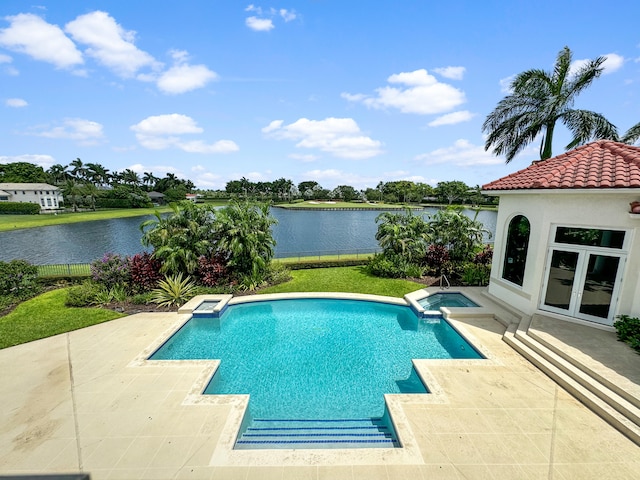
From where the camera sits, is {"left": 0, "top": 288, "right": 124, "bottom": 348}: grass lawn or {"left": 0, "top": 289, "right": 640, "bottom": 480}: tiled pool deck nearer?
{"left": 0, "top": 289, "right": 640, "bottom": 480}: tiled pool deck

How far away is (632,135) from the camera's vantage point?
57.3 ft

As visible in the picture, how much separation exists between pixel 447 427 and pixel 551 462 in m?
1.47

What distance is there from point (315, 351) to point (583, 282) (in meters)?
7.99

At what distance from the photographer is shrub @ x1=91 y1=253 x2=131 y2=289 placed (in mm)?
12219

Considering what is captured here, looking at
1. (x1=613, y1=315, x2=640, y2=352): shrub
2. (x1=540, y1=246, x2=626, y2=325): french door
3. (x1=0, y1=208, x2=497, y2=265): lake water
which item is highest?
(x1=540, y1=246, x2=626, y2=325): french door

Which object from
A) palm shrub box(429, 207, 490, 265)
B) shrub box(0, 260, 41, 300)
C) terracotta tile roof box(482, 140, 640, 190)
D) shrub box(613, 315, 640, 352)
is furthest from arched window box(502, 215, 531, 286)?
shrub box(0, 260, 41, 300)

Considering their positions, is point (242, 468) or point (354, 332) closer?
point (242, 468)

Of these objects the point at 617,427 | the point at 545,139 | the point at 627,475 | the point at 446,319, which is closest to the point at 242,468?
the point at 627,475

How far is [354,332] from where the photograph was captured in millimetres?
9727

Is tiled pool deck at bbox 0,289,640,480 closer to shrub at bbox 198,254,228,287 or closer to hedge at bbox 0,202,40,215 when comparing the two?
shrub at bbox 198,254,228,287

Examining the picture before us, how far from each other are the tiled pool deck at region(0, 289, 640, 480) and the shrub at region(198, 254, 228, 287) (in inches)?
213

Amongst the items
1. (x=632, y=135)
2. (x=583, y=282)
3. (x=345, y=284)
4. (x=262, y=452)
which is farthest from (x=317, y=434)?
(x=632, y=135)

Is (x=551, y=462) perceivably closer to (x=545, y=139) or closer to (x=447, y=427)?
(x=447, y=427)

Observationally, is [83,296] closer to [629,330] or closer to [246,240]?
[246,240]
